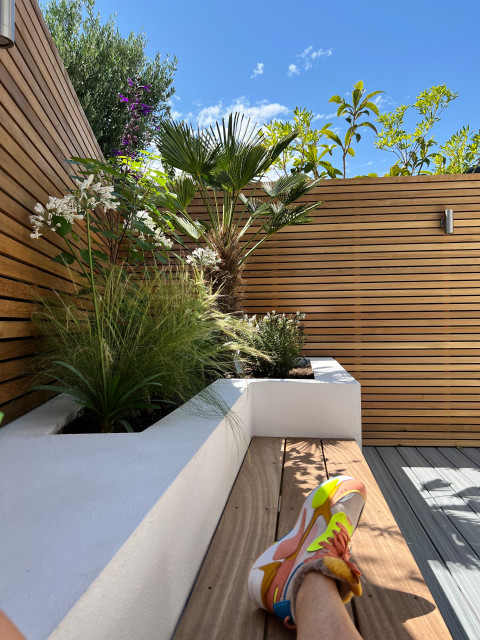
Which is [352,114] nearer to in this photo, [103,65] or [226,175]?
[226,175]

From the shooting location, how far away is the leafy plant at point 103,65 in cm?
973

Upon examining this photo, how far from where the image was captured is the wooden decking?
1030 millimetres

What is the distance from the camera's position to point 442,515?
2.77m

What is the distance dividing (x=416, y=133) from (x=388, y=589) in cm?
728

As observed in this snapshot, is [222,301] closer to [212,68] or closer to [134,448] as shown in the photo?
[134,448]

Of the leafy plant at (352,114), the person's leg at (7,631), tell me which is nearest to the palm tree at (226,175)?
the leafy plant at (352,114)

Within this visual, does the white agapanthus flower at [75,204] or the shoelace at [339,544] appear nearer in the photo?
the shoelace at [339,544]

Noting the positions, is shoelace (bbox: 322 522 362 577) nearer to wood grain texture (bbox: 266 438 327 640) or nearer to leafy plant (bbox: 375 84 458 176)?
wood grain texture (bbox: 266 438 327 640)

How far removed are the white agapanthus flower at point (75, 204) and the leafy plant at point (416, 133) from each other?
574cm

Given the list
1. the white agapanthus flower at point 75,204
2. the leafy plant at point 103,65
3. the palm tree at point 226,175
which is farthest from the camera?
the leafy plant at point 103,65

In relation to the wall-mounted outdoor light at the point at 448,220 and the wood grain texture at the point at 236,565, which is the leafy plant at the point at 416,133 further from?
the wood grain texture at the point at 236,565

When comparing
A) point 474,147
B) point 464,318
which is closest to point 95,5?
point 474,147

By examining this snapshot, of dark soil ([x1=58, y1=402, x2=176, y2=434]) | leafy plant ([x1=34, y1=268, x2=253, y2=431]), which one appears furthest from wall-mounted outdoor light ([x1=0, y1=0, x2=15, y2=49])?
dark soil ([x1=58, y1=402, x2=176, y2=434])

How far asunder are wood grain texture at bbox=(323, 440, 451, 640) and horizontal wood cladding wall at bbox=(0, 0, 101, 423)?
1.41 meters
